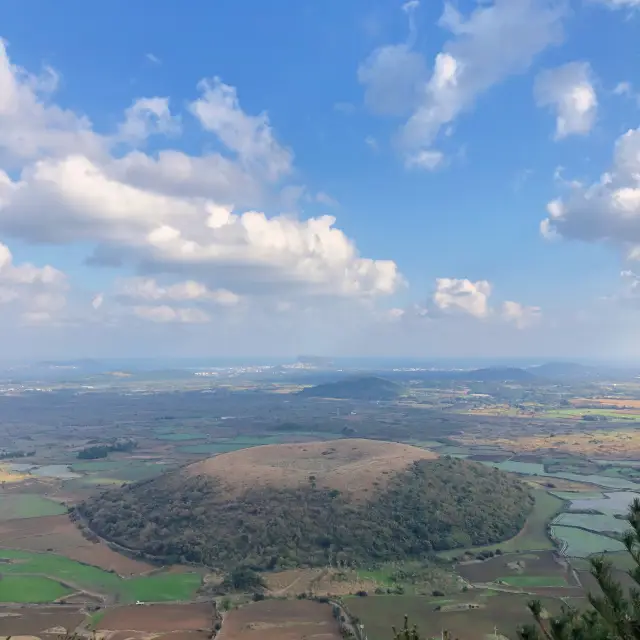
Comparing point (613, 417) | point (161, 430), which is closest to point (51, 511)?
point (161, 430)

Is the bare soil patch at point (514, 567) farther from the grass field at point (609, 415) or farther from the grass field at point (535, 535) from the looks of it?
the grass field at point (609, 415)

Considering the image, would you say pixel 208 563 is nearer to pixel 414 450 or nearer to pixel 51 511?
pixel 51 511

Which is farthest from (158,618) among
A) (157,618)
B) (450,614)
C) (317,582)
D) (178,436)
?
(178,436)

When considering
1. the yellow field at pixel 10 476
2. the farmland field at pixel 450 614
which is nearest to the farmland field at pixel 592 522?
the farmland field at pixel 450 614

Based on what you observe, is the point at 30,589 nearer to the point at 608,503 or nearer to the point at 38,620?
the point at 38,620

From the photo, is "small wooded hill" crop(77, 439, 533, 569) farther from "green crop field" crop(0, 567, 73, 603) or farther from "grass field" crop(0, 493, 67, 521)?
"green crop field" crop(0, 567, 73, 603)

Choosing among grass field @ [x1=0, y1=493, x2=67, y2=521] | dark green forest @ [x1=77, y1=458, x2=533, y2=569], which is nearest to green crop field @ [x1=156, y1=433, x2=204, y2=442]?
grass field @ [x1=0, y1=493, x2=67, y2=521]
